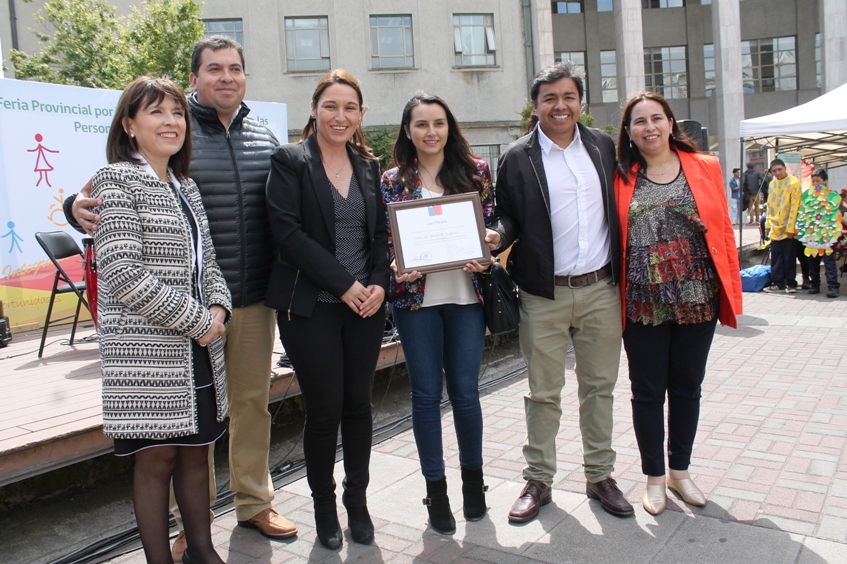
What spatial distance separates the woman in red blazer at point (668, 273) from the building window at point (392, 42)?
66.9 feet

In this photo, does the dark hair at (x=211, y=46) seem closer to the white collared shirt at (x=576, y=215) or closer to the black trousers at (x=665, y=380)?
the white collared shirt at (x=576, y=215)

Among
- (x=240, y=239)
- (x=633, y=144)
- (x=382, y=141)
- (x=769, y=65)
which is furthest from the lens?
(x=769, y=65)

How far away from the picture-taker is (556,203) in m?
3.47

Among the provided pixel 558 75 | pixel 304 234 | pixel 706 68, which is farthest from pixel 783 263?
pixel 706 68

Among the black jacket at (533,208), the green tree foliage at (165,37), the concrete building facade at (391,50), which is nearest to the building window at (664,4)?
the concrete building facade at (391,50)

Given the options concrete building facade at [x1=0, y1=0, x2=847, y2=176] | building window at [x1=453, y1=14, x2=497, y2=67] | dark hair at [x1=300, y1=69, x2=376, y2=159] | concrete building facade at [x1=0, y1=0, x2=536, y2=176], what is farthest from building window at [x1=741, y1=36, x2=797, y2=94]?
dark hair at [x1=300, y1=69, x2=376, y2=159]

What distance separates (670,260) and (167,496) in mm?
2521

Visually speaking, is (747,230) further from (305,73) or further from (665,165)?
(665,165)

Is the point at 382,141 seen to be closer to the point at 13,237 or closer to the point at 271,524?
the point at 13,237

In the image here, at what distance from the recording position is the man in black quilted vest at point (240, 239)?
10.6 ft

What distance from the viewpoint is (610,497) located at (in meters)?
3.52

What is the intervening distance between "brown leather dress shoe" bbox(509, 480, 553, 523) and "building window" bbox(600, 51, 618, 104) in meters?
30.2

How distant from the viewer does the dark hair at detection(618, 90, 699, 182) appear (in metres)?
3.49

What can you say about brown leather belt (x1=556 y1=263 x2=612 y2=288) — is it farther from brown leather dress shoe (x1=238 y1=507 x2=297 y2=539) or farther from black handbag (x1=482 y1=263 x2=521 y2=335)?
brown leather dress shoe (x1=238 y1=507 x2=297 y2=539)
